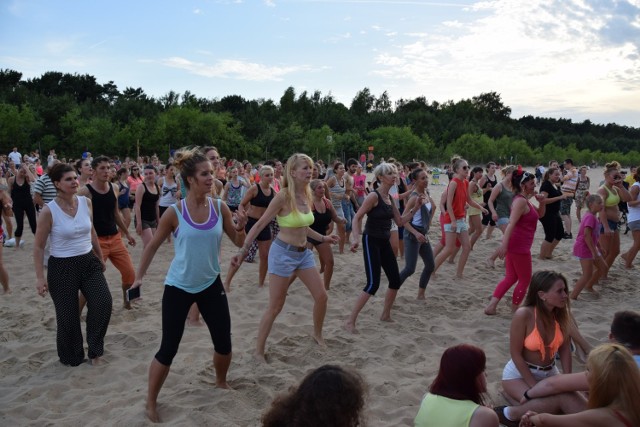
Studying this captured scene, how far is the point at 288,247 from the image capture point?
193 inches

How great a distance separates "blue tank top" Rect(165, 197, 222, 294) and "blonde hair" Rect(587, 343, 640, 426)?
2.51 meters

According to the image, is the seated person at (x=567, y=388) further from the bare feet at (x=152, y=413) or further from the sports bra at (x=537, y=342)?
the bare feet at (x=152, y=413)

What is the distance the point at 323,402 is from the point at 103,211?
4602 millimetres

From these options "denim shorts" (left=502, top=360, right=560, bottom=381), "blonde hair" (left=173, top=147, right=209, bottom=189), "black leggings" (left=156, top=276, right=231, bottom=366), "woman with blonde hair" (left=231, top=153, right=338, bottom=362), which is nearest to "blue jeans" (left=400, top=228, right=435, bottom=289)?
"woman with blonde hair" (left=231, top=153, right=338, bottom=362)

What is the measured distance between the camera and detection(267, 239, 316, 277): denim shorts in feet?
16.0

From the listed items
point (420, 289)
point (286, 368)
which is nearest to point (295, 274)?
point (286, 368)

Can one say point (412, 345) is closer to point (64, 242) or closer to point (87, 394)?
point (87, 394)

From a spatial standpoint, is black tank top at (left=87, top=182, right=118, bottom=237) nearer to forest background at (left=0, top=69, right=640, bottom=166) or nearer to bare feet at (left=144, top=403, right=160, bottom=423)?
bare feet at (left=144, top=403, right=160, bottom=423)

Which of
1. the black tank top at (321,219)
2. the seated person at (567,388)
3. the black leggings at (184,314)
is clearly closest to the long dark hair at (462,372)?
the seated person at (567,388)

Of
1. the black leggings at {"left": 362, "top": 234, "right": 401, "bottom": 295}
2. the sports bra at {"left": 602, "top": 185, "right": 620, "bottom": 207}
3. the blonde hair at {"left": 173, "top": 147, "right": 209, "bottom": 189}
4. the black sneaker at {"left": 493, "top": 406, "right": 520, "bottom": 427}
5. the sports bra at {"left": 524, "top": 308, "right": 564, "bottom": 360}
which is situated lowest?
the black sneaker at {"left": 493, "top": 406, "right": 520, "bottom": 427}

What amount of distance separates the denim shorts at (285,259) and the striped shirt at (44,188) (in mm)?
5123

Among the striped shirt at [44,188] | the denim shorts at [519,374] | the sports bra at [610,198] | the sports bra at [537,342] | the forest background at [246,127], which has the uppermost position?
the forest background at [246,127]

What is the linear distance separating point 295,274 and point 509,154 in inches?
2281

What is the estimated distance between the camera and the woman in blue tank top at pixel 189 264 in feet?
12.3
